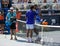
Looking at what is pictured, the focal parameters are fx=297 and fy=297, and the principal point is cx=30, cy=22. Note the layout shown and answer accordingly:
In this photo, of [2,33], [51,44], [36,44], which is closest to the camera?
[51,44]

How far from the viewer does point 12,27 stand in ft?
52.3

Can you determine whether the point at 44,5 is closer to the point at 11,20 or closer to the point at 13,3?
the point at 13,3

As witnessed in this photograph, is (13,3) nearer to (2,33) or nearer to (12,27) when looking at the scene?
(2,33)

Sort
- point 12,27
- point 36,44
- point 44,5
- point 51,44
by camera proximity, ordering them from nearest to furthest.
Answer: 1. point 51,44
2. point 36,44
3. point 12,27
4. point 44,5

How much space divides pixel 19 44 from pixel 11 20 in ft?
6.71

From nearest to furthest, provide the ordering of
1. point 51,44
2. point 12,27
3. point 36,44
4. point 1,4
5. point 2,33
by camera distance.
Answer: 1. point 51,44
2. point 36,44
3. point 12,27
4. point 2,33
5. point 1,4

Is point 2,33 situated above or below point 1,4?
below

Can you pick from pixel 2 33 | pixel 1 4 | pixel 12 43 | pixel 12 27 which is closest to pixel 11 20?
pixel 12 27

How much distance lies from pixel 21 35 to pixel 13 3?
23.1 feet

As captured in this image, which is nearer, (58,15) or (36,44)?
(36,44)

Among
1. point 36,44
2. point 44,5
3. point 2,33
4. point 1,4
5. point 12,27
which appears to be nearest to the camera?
point 36,44

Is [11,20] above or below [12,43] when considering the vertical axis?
above

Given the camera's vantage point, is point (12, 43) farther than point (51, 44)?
Yes

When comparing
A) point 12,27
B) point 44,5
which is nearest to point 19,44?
point 12,27
